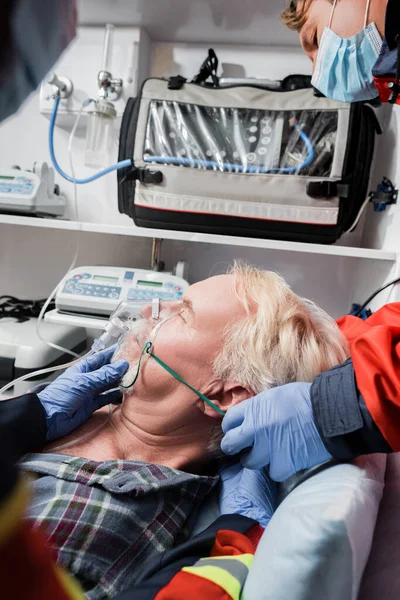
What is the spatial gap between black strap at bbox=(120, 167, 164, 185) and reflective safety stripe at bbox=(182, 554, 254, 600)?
119 centimetres

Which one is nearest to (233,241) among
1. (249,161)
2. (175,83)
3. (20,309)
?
(249,161)

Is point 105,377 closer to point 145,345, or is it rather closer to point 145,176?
point 145,345

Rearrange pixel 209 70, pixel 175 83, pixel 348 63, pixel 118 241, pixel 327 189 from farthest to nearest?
1. pixel 118 241
2. pixel 209 70
3. pixel 175 83
4. pixel 327 189
5. pixel 348 63

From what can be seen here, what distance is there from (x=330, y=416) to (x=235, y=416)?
0.20 metres

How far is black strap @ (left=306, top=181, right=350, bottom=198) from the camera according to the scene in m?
1.44

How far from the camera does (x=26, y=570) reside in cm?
19

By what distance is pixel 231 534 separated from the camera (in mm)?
758

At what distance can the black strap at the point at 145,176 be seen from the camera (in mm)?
1508

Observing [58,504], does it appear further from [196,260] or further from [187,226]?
[196,260]

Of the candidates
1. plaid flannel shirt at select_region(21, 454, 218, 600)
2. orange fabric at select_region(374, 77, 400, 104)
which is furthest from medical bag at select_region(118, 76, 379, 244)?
plaid flannel shirt at select_region(21, 454, 218, 600)

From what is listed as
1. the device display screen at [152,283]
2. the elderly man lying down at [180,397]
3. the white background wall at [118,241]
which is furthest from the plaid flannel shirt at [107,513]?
the white background wall at [118,241]

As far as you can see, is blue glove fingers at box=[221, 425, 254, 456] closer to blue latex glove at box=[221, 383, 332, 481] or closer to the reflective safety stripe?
blue latex glove at box=[221, 383, 332, 481]

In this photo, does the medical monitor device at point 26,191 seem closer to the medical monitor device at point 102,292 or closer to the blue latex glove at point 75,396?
the medical monitor device at point 102,292

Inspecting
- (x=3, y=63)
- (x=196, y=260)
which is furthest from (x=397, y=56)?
(x=196, y=260)
